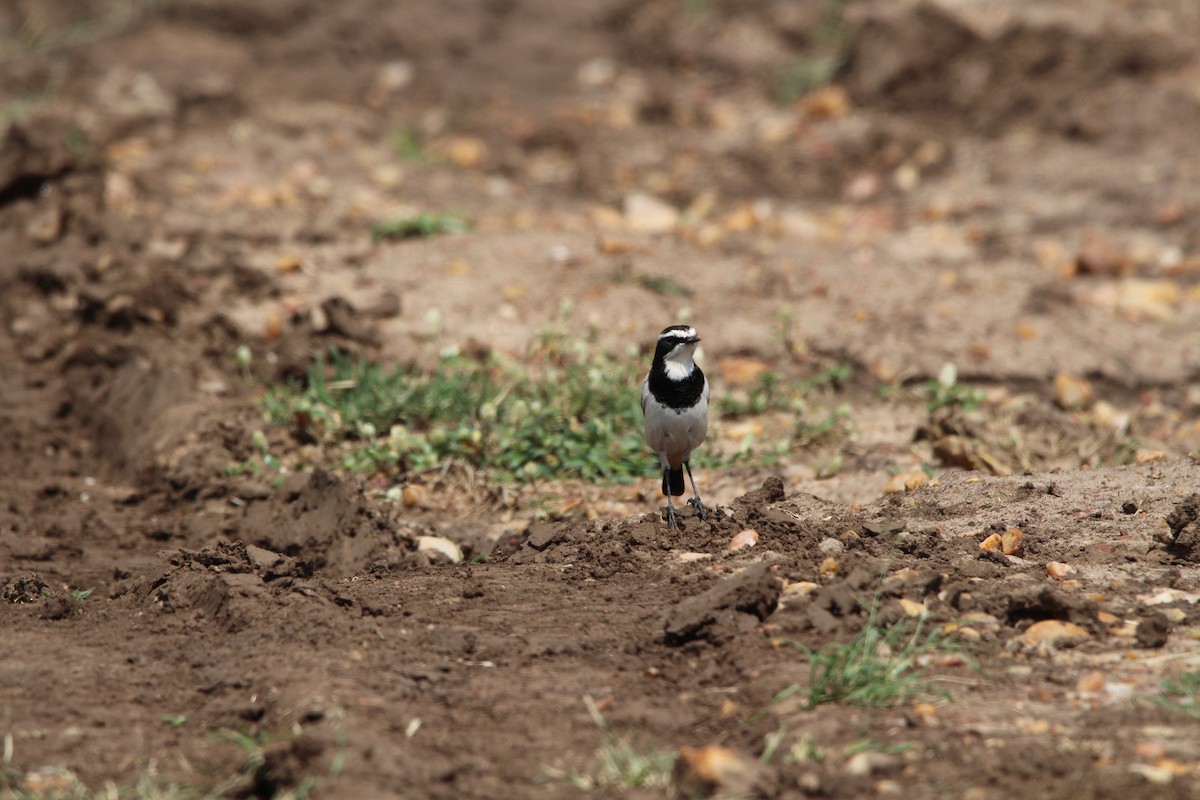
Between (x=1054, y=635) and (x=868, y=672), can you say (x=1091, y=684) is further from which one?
(x=868, y=672)

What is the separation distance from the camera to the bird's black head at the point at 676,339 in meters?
5.76

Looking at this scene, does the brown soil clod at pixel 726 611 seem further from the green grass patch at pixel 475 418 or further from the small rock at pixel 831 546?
the green grass patch at pixel 475 418

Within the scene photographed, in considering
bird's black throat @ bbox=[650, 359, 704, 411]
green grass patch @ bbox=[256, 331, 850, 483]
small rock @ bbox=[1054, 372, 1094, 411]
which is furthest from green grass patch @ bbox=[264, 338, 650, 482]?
small rock @ bbox=[1054, 372, 1094, 411]

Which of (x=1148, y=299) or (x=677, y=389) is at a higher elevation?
(x=1148, y=299)

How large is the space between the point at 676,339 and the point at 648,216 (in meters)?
3.55

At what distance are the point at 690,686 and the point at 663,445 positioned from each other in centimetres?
197

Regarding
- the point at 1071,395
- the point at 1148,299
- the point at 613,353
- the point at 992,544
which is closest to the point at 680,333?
the point at 613,353

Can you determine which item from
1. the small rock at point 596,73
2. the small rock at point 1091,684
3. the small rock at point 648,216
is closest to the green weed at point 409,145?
the small rock at point 648,216

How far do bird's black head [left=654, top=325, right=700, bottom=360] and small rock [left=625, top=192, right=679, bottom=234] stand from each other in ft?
10.5

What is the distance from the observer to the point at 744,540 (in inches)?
194

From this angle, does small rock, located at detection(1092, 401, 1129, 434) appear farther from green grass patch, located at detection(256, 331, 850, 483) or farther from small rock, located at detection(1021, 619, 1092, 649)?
small rock, located at detection(1021, 619, 1092, 649)

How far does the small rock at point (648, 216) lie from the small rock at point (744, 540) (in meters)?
4.30

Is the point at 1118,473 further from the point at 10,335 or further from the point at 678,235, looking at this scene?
the point at 10,335

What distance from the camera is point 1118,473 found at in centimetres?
536
